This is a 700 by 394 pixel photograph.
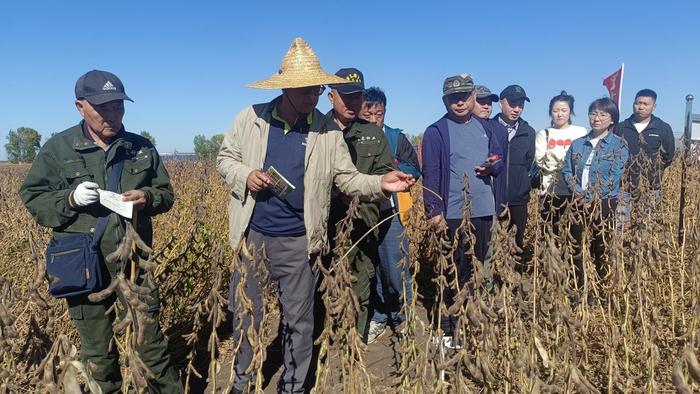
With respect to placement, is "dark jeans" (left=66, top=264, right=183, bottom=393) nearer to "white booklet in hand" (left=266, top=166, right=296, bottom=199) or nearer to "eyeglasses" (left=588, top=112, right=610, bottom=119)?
"white booklet in hand" (left=266, top=166, right=296, bottom=199)

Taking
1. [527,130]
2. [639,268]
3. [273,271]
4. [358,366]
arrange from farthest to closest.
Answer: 1. [527,130]
2. [273,271]
3. [639,268]
4. [358,366]

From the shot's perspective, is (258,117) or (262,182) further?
(258,117)

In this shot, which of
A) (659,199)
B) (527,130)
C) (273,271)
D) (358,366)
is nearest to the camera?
(358,366)

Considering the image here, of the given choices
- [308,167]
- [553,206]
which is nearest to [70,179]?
[308,167]

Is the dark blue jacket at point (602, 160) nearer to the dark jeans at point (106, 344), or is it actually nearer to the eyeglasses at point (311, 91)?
the eyeglasses at point (311, 91)

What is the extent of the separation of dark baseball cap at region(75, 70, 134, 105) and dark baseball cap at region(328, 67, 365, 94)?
1.34 m

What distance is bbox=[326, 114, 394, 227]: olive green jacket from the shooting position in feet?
10.6

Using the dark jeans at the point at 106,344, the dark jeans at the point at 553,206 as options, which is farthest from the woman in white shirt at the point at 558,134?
the dark jeans at the point at 106,344

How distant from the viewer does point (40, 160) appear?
93.6 inches

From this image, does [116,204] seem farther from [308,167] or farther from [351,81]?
[351,81]

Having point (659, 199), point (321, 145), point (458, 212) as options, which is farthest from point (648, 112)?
point (321, 145)

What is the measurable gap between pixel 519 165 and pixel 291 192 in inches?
103

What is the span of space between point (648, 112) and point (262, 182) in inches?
181

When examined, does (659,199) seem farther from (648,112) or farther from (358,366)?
(358,366)
